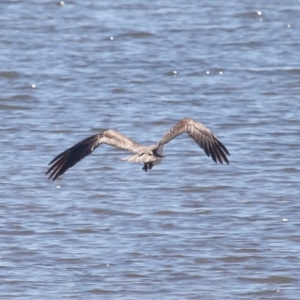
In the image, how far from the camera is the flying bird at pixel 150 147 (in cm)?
757

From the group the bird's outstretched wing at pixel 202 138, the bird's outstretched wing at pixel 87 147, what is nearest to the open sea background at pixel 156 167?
the bird's outstretched wing at pixel 87 147

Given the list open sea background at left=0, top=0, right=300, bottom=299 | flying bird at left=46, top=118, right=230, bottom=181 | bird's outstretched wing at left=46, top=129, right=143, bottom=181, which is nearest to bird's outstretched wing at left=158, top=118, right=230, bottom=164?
flying bird at left=46, top=118, right=230, bottom=181

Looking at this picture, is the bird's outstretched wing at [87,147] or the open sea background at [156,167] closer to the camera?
the open sea background at [156,167]

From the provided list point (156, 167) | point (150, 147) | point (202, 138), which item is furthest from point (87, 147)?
point (156, 167)

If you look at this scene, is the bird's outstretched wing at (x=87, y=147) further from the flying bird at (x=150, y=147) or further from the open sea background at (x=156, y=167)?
the open sea background at (x=156, y=167)

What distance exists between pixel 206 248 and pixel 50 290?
1276 mm

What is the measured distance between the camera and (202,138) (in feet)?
25.2

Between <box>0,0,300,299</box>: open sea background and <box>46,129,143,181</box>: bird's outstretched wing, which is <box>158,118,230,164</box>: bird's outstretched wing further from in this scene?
<box>0,0,300,299</box>: open sea background

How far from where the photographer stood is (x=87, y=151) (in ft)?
25.3

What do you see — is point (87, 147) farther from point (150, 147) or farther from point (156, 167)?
point (156, 167)

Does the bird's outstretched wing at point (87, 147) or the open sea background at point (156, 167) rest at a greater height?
the bird's outstretched wing at point (87, 147)

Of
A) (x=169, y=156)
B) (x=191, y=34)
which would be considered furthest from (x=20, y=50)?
(x=169, y=156)

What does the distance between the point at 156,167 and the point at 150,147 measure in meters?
2.55

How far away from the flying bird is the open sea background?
64 cm
